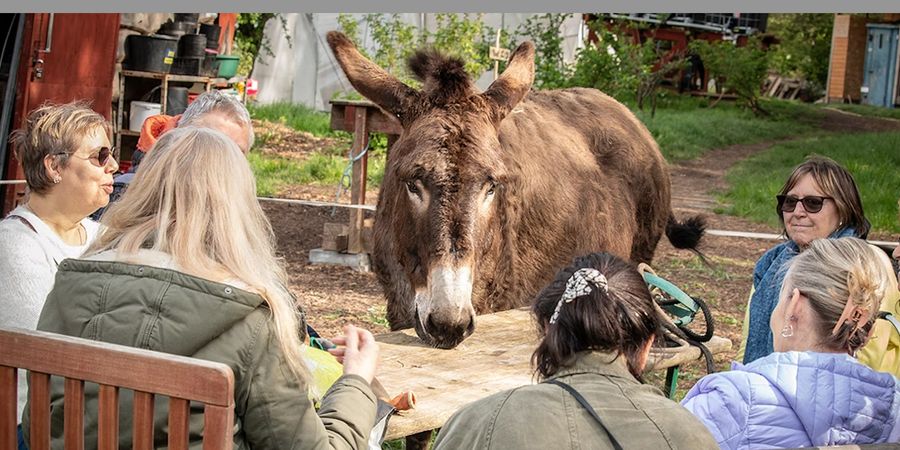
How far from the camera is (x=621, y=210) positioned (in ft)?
20.3

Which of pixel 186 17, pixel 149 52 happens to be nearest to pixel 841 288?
pixel 149 52

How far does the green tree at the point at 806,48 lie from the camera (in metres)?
38.2

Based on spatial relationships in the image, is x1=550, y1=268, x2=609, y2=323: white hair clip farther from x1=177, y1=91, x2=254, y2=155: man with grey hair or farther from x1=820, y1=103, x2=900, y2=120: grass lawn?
x1=820, y1=103, x2=900, y2=120: grass lawn

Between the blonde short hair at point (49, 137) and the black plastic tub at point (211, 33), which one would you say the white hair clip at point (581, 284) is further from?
the black plastic tub at point (211, 33)

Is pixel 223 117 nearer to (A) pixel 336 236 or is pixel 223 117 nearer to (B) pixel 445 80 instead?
(B) pixel 445 80

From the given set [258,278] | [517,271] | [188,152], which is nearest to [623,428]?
[258,278]

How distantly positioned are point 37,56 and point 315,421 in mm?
7625

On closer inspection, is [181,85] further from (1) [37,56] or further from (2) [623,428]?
(2) [623,428]

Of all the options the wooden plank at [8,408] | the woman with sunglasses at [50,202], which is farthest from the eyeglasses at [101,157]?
the wooden plank at [8,408]

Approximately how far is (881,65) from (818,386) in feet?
112

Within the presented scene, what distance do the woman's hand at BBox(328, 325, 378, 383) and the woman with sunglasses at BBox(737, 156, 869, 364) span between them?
1.92m

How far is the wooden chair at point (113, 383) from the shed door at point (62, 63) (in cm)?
685

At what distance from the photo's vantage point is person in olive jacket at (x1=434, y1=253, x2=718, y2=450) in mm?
2193

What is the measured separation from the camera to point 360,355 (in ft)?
9.57
